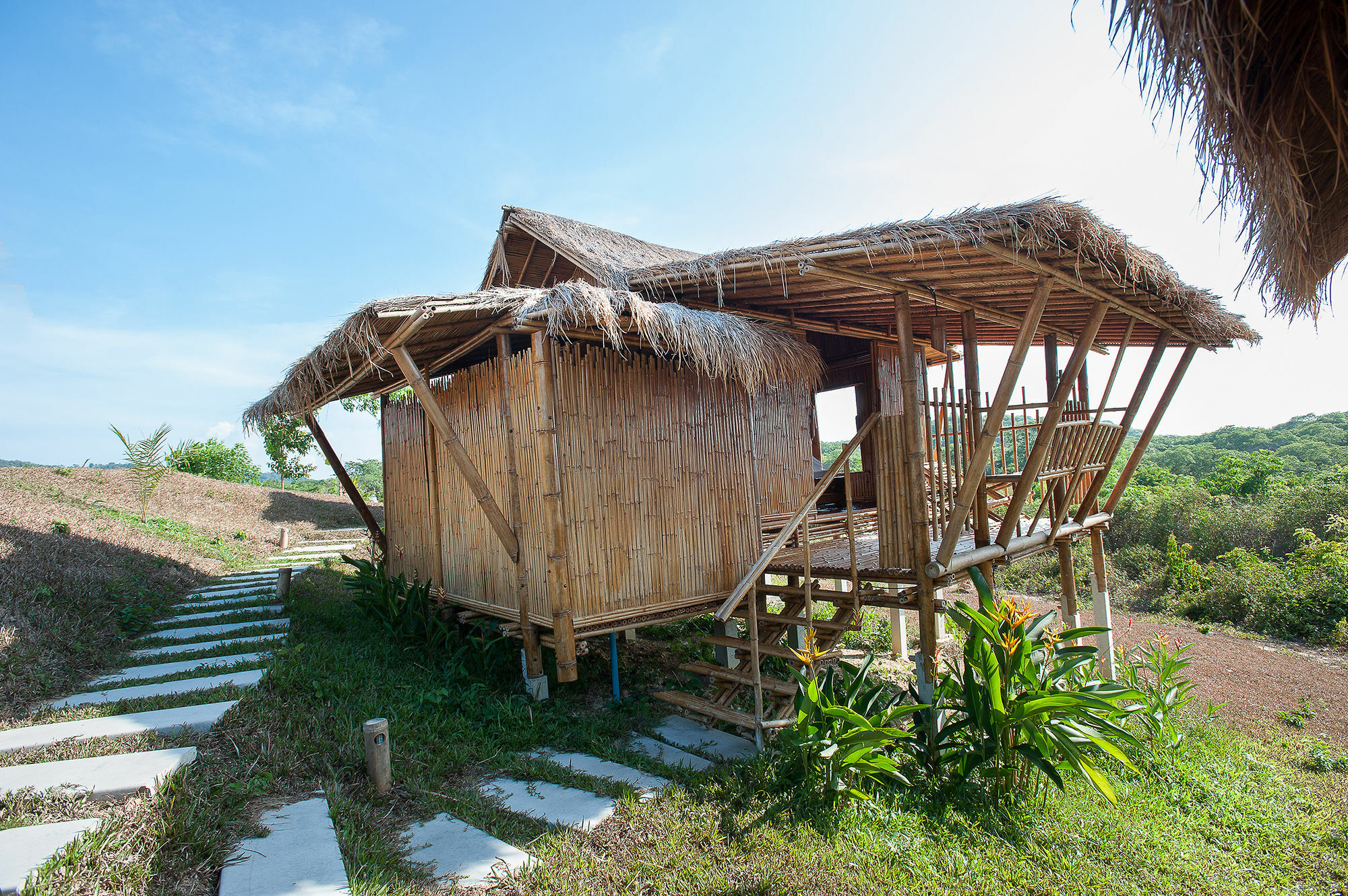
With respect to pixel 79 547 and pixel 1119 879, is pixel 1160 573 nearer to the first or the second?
pixel 1119 879

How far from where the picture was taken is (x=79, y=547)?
684 cm

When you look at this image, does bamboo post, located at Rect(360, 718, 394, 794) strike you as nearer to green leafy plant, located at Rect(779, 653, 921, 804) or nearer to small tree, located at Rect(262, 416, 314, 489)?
green leafy plant, located at Rect(779, 653, 921, 804)

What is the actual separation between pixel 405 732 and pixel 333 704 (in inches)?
20.6

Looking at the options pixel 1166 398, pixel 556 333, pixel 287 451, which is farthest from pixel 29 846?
pixel 287 451

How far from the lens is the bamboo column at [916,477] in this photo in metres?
4.35

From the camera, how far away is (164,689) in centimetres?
412

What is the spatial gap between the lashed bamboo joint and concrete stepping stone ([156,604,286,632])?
178 centimetres

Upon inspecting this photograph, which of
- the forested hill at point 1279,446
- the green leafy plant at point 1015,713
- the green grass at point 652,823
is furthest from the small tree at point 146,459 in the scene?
the forested hill at point 1279,446

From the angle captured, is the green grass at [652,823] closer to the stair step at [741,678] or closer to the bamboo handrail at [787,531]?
the stair step at [741,678]

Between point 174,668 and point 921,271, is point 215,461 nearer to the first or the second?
point 174,668

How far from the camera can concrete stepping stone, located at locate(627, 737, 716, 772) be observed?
3.94 metres

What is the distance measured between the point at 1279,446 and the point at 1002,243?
2972cm

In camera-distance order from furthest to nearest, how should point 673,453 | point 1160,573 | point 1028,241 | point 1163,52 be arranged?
point 1160,573, point 673,453, point 1028,241, point 1163,52

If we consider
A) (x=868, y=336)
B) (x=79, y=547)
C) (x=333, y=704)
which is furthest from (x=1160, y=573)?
(x=79, y=547)
